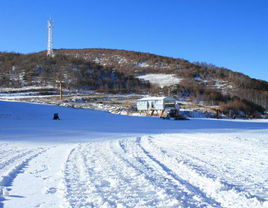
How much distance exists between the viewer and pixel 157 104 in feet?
133

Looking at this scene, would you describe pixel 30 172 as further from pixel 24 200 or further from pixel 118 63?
pixel 118 63

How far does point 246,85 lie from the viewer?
415 ft

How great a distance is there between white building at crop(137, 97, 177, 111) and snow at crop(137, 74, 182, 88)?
68.0 metres

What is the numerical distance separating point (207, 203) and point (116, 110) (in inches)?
1460

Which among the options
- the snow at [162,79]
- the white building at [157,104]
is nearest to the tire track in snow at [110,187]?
the white building at [157,104]

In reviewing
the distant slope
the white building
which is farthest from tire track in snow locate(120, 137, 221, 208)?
the distant slope

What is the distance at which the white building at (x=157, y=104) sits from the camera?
39878 mm

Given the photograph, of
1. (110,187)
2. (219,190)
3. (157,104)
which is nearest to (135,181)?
(110,187)

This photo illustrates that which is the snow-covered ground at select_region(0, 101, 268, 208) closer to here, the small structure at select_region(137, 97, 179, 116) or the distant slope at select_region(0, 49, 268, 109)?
the small structure at select_region(137, 97, 179, 116)

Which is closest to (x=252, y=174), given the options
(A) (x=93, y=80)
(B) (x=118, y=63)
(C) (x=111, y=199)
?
(C) (x=111, y=199)

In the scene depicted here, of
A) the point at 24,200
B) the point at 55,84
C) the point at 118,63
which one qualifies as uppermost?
the point at 118,63

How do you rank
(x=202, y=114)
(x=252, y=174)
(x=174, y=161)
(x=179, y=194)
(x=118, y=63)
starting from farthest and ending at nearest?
(x=118, y=63)
(x=202, y=114)
(x=174, y=161)
(x=252, y=174)
(x=179, y=194)

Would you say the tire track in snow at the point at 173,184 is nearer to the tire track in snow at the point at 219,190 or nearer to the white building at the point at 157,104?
the tire track in snow at the point at 219,190

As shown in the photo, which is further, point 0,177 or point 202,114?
point 202,114
